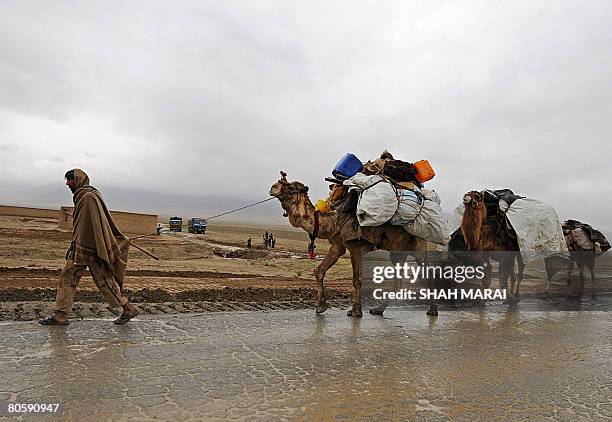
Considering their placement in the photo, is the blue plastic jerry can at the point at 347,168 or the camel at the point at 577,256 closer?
the blue plastic jerry can at the point at 347,168

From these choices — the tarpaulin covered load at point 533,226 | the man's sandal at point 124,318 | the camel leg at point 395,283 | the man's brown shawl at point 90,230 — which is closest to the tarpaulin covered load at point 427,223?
the camel leg at point 395,283

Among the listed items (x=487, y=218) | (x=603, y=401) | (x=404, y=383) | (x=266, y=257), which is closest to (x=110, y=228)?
(x=404, y=383)

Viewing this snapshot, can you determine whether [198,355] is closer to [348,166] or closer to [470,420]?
[470,420]

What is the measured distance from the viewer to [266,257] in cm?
2723

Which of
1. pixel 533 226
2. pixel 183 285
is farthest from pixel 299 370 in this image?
pixel 183 285

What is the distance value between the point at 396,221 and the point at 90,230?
A: 4666 millimetres

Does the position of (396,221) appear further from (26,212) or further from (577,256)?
Result: (26,212)

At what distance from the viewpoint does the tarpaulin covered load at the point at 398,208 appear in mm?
8211

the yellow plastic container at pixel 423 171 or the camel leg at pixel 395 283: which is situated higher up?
the yellow plastic container at pixel 423 171

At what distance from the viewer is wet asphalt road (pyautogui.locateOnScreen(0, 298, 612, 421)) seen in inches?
168

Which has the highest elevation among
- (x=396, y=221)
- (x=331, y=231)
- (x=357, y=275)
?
(x=396, y=221)

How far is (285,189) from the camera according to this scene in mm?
8578

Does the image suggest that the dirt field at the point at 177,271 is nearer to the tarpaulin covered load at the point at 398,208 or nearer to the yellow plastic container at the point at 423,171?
the tarpaulin covered load at the point at 398,208

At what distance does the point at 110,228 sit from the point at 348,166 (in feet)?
13.3
